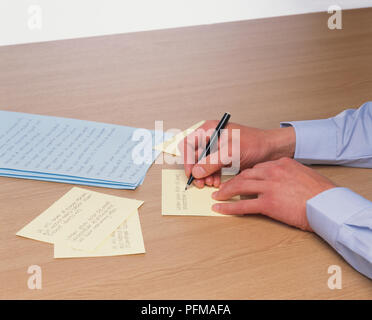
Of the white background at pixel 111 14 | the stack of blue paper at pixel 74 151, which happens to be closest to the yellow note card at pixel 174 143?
the stack of blue paper at pixel 74 151

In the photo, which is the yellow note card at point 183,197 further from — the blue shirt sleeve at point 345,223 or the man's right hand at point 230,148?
the blue shirt sleeve at point 345,223

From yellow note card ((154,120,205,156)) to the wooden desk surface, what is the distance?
4cm

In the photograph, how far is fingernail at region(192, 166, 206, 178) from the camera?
1.00 meters

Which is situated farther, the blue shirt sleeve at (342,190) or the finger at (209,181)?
the finger at (209,181)

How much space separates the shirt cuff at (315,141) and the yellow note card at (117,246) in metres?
0.42

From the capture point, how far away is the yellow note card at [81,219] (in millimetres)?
862

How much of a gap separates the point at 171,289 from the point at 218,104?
0.64 meters

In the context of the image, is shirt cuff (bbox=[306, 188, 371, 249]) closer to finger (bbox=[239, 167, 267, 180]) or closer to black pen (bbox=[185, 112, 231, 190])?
finger (bbox=[239, 167, 267, 180])

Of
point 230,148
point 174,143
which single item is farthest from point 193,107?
point 230,148

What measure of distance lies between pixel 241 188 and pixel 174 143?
0.25 metres

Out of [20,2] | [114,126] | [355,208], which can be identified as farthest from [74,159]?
[20,2]

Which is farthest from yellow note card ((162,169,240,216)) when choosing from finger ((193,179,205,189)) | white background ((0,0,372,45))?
white background ((0,0,372,45))

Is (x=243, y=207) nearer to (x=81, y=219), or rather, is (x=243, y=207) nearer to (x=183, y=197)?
(x=183, y=197)

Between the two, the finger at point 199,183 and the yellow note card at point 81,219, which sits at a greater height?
the finger at point 199,183
